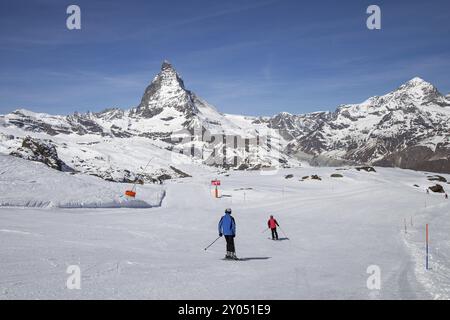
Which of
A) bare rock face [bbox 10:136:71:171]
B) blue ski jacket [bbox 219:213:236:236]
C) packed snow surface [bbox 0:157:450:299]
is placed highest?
bare rock face [bbox 10:136:71:171]

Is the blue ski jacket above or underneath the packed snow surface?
above

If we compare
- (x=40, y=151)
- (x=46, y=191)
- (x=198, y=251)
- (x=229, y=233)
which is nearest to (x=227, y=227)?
(x=229, y=233)

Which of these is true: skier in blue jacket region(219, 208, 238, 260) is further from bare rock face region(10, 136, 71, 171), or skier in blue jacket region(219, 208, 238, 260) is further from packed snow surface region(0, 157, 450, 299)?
bare rock face region(10, 136, 71, 171)

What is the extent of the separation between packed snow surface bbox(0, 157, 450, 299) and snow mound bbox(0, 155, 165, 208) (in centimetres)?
13

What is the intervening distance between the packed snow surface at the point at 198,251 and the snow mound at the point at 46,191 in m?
0.13

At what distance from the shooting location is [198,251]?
18359mm

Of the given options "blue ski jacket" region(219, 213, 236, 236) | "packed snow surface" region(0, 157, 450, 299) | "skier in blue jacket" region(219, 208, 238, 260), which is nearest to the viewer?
"packed snow surface" region(0, 157, 450, 299)

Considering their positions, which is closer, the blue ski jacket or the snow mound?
the blue ski jacket

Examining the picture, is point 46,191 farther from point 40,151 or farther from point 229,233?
point 40,151

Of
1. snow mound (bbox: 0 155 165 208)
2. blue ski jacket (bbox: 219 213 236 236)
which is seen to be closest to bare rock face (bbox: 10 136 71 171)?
snow mound (bbox: 0 155 165 208)

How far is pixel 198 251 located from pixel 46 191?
20300 millimetres

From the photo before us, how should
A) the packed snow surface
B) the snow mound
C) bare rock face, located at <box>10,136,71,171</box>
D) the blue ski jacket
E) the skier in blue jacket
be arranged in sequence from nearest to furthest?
the packed snow surface
the skier in blue jacket
the blue ski jacket
the snow mound
bare rock face, located at <box>10,136,71,171</box>

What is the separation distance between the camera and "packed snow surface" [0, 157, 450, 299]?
1082 cm
